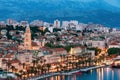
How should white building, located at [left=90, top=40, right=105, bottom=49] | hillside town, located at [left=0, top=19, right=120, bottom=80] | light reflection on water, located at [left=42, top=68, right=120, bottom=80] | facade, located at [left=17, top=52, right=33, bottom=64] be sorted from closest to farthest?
1. light reflection on water, located at [left=42, top=68, right=120, bottom=80]
2. hillside town, located at [left=0, top=19, right=120, bottom=80]
3. facade, located at [left=17, top=52, right=33, bottom=64]
4. white building, located at [left=90, top=40, right=105, bottom=49]

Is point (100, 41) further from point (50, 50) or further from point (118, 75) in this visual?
point (118, 75)

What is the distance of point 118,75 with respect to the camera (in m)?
20.3

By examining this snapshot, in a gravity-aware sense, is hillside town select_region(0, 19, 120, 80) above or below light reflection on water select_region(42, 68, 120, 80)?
above

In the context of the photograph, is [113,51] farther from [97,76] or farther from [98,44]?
[97,76]

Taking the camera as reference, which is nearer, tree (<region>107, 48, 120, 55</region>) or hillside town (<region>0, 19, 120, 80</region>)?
hillside town (<region>0, 19, 120, 80</region>)

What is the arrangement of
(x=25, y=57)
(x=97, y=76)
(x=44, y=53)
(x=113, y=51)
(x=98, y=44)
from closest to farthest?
1. (x=97, y=76)
2. (x=25, y=57)
3. (x=44, y=53)
4. (x=113, y=51)
5. (x=98, y=44)

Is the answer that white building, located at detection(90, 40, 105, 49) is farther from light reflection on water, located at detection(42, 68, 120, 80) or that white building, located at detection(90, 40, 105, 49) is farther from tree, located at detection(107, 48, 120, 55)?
light reflection on water, located at detection(42, 68, 120, 80)

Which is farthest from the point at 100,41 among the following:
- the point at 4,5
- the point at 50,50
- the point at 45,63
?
the point at 4,5

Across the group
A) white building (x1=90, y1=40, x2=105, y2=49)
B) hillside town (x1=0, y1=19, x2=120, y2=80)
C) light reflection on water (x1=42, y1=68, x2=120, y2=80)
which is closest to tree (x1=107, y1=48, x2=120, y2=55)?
hillside town (x1=0, y1=19, x2=120, y2=80)

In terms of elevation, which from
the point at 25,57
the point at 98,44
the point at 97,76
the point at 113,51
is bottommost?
the point at 97,76

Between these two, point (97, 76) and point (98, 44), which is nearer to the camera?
point (97, 76)

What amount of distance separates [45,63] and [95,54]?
17.7 ft

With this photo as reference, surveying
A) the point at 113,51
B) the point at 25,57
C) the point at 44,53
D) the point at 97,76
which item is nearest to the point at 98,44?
the point at 113,51

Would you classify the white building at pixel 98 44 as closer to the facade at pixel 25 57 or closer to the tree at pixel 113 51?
the tree at pixel 113 51
